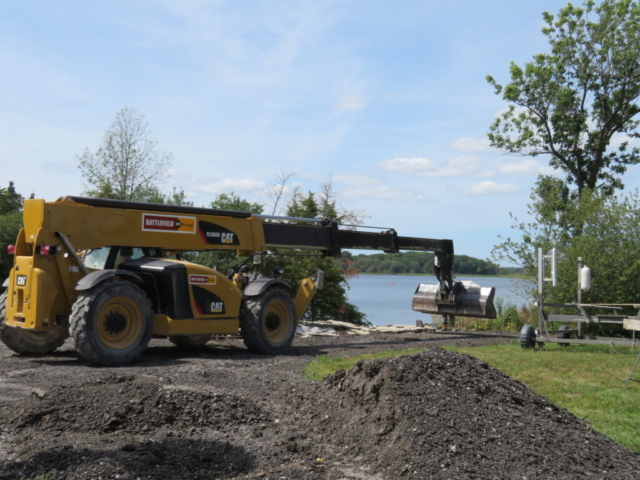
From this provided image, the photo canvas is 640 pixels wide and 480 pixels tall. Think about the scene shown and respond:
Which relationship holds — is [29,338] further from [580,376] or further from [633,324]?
[633,324]

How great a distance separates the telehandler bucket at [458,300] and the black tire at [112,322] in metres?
9.60

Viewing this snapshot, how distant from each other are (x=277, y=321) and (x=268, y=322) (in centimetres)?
22

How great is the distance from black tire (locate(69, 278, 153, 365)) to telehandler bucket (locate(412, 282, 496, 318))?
378 inches

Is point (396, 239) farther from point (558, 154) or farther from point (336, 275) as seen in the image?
point (558, 154)

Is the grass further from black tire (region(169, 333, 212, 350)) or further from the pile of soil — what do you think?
black tire (region(169, 333, 212, 350))

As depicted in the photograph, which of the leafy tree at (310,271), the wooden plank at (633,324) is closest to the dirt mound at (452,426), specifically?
the wooden plank at (633,324)

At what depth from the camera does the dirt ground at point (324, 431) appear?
5.08 m

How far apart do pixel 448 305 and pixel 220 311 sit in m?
8.23

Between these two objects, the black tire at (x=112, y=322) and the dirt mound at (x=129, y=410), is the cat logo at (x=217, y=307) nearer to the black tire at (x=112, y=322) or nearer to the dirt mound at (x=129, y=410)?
the black tire at (x=112, y=322)

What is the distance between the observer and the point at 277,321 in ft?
42.6

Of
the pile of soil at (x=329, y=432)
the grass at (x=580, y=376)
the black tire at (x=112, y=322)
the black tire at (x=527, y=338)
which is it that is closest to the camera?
the pile of soil at (x=329, y=432)

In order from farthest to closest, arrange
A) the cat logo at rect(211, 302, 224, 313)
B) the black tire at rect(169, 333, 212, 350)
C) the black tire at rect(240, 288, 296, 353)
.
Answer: the black tire at rect(169, 333, 212, 350) → the black tire at rect(240, 288, 296, 353) → the cat logo at rect(211, 302, 224, 313)

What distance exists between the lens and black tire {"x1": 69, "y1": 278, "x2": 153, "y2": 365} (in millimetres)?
9914

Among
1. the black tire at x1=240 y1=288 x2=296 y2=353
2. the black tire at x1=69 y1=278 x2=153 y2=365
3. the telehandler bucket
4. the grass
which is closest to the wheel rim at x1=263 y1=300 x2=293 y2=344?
the black tire at x1=240 y1=288 x2=296 y2=353
